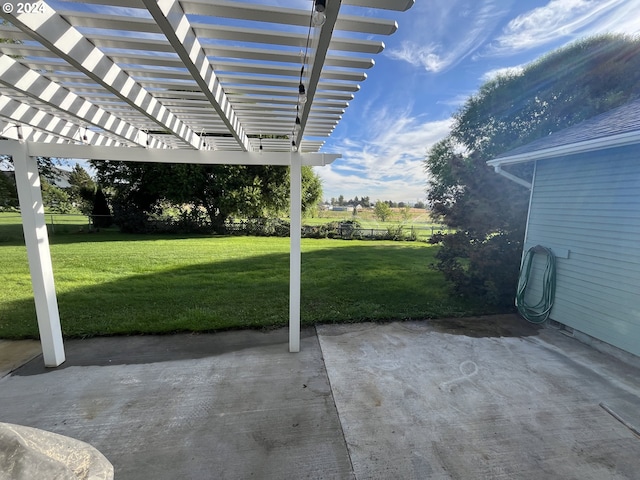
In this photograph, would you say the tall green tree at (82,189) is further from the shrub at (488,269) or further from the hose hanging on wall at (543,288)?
the hose hanging on wall at (543,288)

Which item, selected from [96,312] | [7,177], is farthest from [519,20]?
[7,177]

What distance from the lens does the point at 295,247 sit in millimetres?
2955

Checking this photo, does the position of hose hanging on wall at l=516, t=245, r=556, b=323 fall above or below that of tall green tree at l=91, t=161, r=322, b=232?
below

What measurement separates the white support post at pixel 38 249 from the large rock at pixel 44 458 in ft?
7.51

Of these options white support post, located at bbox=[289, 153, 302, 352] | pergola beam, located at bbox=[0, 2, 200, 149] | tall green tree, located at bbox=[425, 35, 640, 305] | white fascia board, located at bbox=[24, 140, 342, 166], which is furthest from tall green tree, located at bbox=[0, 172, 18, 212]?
tall green tree, located at bbox=[425, 35, 640, 305]

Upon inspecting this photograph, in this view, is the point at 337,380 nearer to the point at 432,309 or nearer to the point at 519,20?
the point at 432,309

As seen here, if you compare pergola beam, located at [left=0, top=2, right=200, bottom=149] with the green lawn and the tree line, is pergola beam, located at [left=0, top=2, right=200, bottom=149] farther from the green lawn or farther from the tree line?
the tree line

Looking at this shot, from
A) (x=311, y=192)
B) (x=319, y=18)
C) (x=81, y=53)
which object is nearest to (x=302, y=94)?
(x=319, y=18)

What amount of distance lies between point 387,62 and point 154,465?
6960 millimetres

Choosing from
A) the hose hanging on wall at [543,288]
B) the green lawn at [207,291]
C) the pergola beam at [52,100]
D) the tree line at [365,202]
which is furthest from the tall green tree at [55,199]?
the tree line at [365,202]

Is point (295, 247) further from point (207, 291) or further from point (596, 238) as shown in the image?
point (596, 238)

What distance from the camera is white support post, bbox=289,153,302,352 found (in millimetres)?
2838

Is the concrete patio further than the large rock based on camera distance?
Yes

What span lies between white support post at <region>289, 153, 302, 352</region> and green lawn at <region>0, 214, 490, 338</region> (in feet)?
2.78
